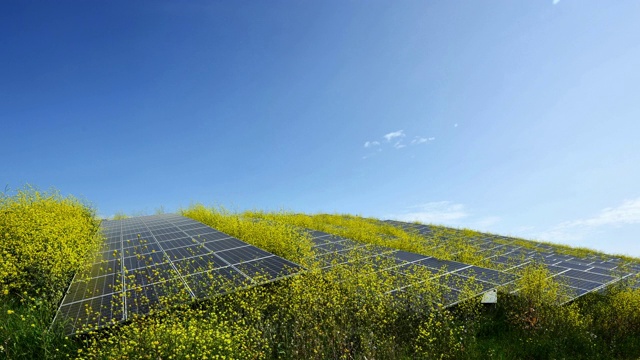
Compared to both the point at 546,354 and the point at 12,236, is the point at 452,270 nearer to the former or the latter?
the point at 546,354

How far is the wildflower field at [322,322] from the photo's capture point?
654 cm

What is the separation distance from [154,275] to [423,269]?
316 inches

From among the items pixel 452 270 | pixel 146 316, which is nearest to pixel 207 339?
pixel 146 316

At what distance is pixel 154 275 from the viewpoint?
930cm

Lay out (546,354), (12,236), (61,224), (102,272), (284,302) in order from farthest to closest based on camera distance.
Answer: (61,224), (12,236), (102,272), (284,302), (546,354)

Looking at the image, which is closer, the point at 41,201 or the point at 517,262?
the point at 517,262

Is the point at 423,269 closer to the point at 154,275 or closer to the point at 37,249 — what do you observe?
the point at 154,275

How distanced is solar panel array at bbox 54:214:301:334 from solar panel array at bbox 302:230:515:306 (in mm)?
2620

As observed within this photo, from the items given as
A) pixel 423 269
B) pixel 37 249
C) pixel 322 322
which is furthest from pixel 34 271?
pixel 423 269

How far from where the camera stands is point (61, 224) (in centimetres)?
1307

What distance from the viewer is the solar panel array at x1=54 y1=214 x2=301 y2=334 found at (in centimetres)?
746

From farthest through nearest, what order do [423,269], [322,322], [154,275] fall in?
1. [423,269]
2. [154,275]
3. [322,322]

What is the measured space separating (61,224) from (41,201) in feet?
18.2

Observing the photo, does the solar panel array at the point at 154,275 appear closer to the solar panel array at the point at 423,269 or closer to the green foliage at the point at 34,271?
the green foliage at the point at 34,271
